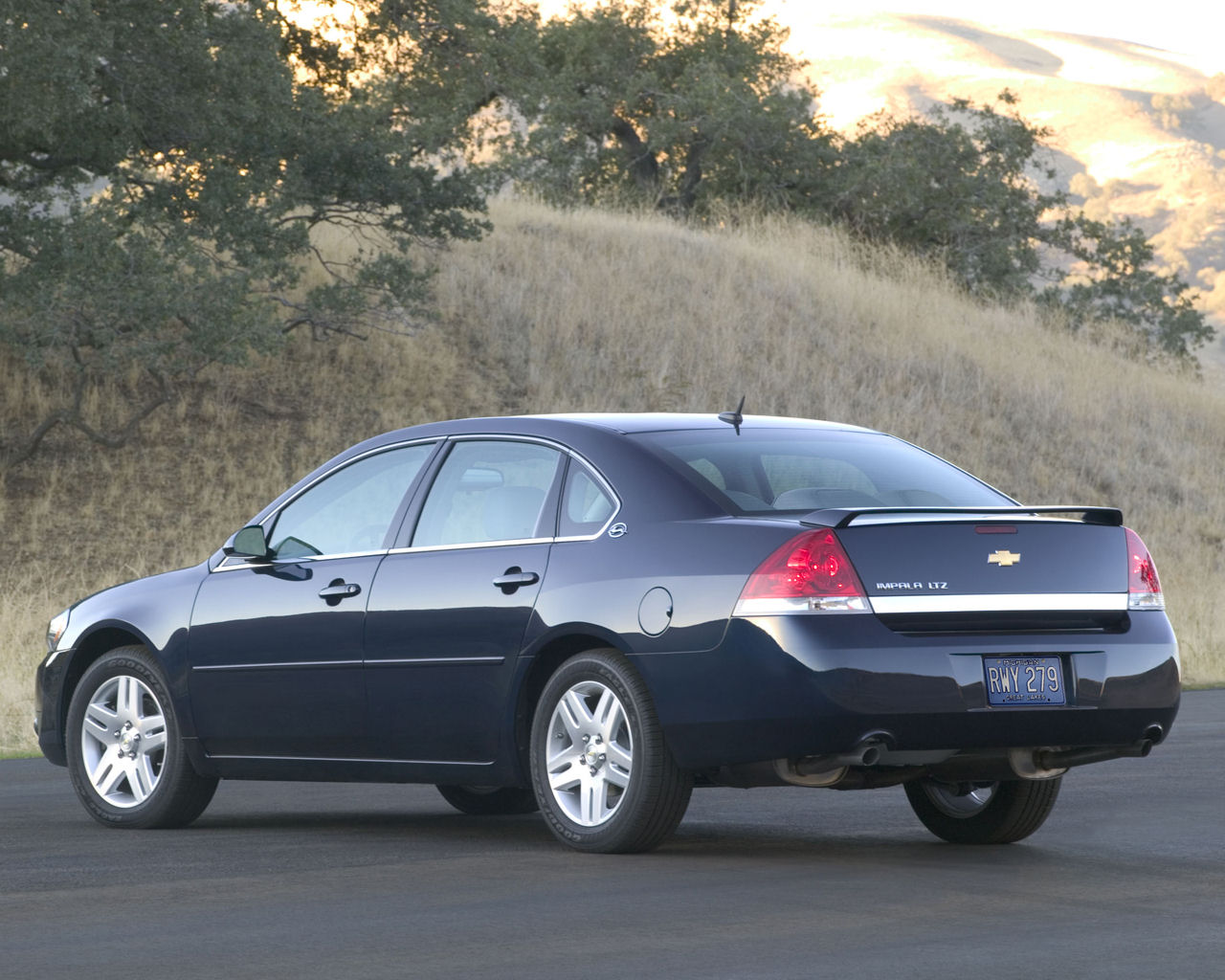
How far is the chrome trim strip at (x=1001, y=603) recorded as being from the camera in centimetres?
722

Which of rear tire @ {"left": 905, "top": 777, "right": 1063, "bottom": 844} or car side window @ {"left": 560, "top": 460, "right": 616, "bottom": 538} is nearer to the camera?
car side window @ {"left": 560, "top": 460, "right": 616, "bottom": 538}

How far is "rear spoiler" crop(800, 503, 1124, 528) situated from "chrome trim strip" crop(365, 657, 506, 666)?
1378 mm

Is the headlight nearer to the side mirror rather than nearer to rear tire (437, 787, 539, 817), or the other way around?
the side mirror

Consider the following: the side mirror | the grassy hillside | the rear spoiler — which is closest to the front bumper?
the side mirror

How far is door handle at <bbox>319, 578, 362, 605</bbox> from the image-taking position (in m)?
8.52

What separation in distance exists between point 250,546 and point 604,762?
2.08m

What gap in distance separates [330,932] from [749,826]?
3.02 metres

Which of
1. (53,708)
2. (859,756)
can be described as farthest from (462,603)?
(53,708)

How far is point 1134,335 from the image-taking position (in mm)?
44438

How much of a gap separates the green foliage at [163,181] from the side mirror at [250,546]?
1361 centimetres

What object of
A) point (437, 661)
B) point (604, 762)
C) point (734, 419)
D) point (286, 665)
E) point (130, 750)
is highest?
point (734, 419)

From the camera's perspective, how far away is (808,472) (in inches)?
319

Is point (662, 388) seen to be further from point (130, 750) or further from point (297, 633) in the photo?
point (297, 633)

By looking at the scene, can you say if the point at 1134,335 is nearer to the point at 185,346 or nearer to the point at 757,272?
the point at 757,272
